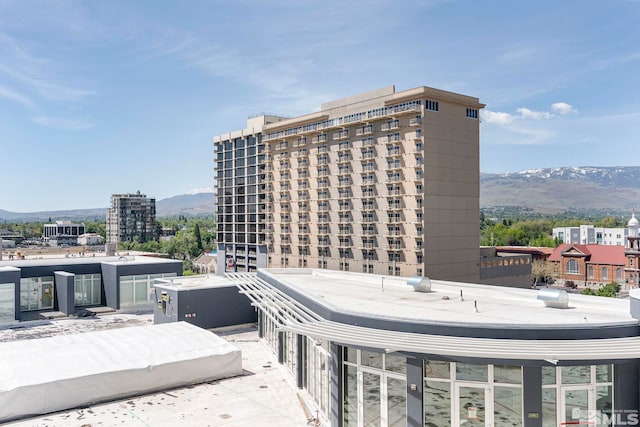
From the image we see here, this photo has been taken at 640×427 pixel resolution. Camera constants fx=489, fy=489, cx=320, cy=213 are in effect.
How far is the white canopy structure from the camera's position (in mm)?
18906

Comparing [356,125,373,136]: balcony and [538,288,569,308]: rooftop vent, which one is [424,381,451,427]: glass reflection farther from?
[356,125,373,136]: balcony

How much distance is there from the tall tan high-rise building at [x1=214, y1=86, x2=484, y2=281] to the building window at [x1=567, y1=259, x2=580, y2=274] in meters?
44.1

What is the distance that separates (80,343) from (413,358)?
17.4 metres

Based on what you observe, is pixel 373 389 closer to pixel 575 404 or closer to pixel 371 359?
pixel 371 359

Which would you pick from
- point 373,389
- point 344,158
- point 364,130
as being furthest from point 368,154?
point 373,389

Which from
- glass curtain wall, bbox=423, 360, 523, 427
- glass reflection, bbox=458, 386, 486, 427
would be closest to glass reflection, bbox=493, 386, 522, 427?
glass curtain wall, bbox=423, 360, 523, 427

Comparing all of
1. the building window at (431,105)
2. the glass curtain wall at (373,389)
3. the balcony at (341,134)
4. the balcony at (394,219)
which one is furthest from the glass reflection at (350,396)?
the balcony at (341,134)

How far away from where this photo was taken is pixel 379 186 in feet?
198

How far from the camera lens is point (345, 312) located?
621 inches

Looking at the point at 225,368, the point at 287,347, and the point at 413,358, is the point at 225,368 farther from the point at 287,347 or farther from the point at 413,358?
the point at 413,358

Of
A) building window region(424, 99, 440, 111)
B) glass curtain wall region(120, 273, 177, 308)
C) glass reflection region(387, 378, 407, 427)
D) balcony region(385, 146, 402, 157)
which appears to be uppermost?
building window region(424, 99, 440, 111)

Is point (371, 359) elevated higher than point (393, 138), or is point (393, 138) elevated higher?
point (393, 138)

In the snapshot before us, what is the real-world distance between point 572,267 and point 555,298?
8714 cm

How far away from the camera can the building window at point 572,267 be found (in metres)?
93.0
